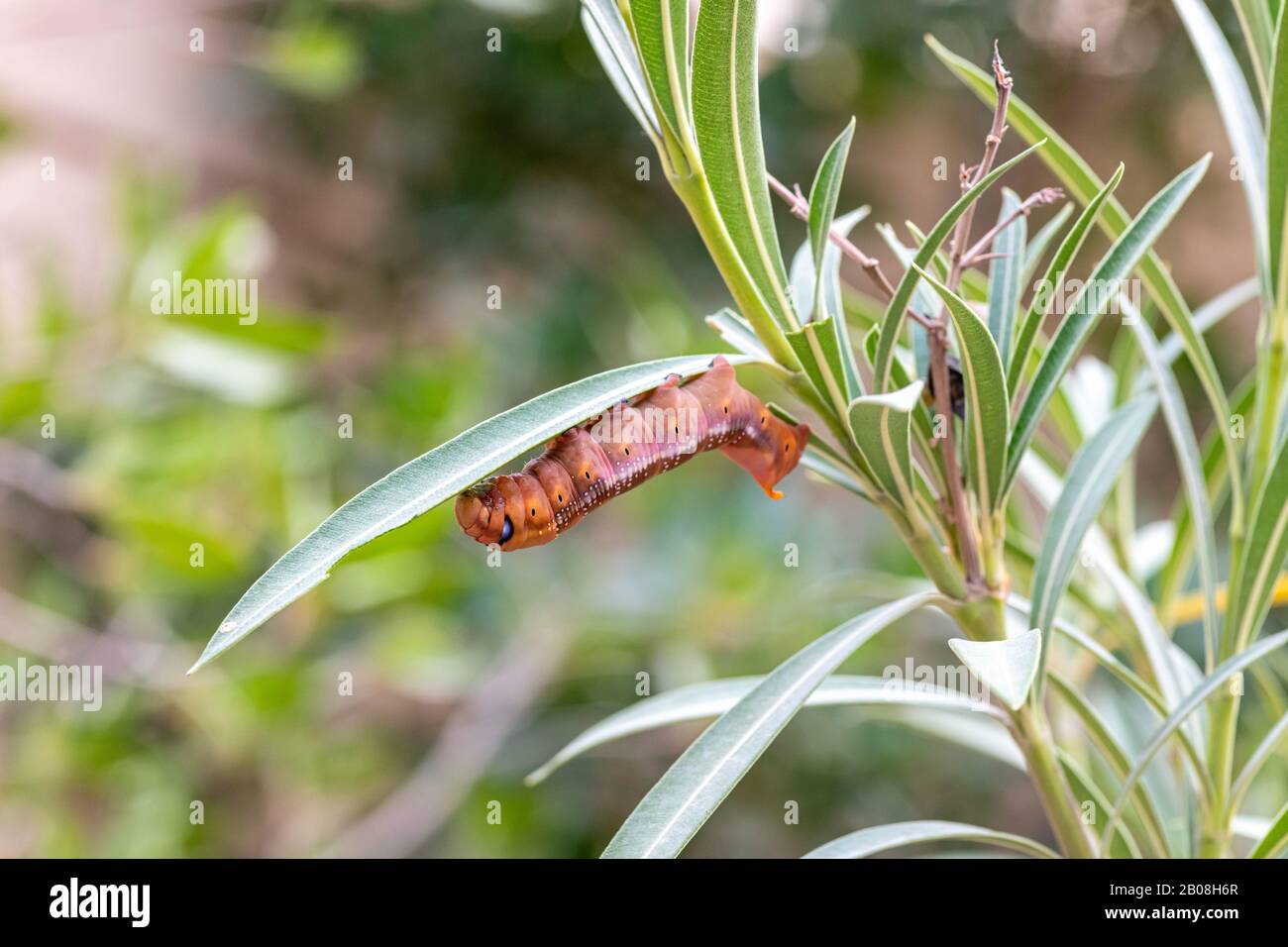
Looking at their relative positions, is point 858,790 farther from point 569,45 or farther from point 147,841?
point 569,45

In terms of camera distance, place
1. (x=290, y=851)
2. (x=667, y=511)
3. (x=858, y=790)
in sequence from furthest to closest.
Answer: (x=858, y=790) < (x=290, y=851) < (x=667, y=511)

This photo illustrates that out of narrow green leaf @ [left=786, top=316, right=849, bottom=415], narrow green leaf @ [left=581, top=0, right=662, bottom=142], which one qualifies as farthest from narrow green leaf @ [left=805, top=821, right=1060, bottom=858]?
narrow green leaf @ [left=581, top=0, right=662, bottom=142]

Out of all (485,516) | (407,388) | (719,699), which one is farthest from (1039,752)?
(407,388)

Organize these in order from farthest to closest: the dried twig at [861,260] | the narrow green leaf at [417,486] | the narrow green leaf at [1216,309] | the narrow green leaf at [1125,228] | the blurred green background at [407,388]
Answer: the blurred green background at [407,388] < the narrow green leaf at [1216,309] < the narrow green leaf at [1125,228] < the dried twig at [861,260] < the narrow green leaf at [417,486]

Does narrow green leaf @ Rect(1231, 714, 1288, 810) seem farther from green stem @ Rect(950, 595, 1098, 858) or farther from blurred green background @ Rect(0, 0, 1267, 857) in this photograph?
blurred green background @ Rect(0, 0, 1267, 857)

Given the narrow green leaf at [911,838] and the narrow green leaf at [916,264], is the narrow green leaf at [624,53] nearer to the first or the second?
the narrow green leaf at [916,264]

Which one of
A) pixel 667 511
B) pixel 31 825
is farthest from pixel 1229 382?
pixel 31 825

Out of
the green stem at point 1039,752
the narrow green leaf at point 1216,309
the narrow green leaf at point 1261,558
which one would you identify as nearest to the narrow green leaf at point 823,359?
the green stem at point 1039,752

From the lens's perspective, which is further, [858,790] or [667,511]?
[858,790]
